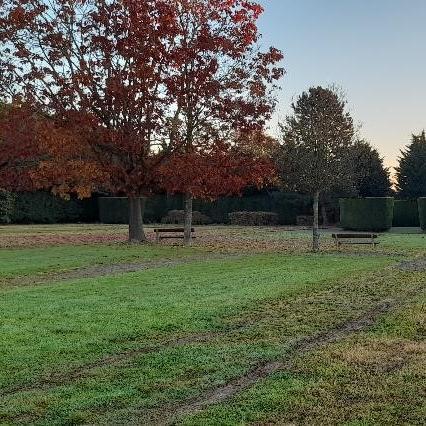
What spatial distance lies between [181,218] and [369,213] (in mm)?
12679

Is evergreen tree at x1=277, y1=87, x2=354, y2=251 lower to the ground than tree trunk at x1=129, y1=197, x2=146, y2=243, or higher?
higher

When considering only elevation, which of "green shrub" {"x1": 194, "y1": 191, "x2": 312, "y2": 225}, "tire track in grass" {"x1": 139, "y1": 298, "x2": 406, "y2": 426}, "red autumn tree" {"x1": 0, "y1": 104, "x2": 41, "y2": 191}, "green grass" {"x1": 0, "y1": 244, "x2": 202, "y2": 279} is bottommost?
"tire track in grass" {"x1": 139, "y1": 298, "x2": 406, "y2": 426}

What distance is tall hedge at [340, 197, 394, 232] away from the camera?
3216 cm

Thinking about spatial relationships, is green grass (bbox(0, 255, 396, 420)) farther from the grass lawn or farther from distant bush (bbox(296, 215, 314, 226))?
distant bush (bbox(296, 215, 314, 226))

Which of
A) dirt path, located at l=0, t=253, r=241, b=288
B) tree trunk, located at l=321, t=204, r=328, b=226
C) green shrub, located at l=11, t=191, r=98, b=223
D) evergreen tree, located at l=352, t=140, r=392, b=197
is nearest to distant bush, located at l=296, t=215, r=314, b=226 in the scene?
tree trunk, located at l=321, t=204, r=328, b=226

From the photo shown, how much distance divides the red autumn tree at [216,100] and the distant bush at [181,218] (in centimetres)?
1912

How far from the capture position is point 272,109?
20.7m

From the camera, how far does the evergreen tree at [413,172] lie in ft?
146

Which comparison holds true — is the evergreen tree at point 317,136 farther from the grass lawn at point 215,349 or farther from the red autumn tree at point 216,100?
the grass lawn at point 215,349

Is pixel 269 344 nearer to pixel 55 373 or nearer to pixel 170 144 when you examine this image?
pixel 55 373

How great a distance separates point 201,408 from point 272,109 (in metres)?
17.1

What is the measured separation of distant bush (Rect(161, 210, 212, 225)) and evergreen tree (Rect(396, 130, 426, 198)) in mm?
15300

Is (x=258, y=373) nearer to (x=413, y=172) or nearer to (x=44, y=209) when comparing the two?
(x=44, y=209)

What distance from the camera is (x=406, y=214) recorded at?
36.2 metres
